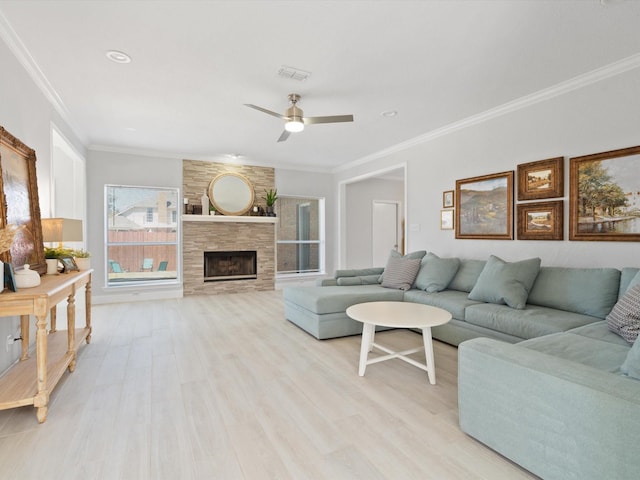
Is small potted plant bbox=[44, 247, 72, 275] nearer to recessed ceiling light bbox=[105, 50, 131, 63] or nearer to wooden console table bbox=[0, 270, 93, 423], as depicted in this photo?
wooden console table bbox=[0, 270, 93, 423]

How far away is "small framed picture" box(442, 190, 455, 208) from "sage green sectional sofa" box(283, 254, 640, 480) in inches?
54.2

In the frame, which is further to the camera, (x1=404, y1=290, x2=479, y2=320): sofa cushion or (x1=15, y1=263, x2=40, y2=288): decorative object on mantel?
(x1=404, y1=290, x2=479, y2=320): sofa cushion

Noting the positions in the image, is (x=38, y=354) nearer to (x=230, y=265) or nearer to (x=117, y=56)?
(x=117, y=56)

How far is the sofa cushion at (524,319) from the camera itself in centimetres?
258

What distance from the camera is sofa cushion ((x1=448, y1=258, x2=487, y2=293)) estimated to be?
384 centimetres

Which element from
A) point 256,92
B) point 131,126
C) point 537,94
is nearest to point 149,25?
point 256,92

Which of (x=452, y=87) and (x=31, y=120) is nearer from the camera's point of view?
(x=31, y=120)

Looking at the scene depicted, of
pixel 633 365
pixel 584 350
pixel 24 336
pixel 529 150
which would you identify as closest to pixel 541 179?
pixel 529 150

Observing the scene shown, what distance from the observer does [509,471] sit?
1.60 m

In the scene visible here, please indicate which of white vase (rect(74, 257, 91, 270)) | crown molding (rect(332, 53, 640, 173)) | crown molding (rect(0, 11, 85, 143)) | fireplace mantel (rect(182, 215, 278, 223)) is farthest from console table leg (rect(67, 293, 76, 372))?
crown molding (rect(332, 53, 640, 173))

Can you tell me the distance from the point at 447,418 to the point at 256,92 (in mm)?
3329

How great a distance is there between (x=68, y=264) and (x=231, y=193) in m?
3.67

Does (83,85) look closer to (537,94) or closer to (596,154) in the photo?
(537,94)

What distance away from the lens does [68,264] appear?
3143 mm
